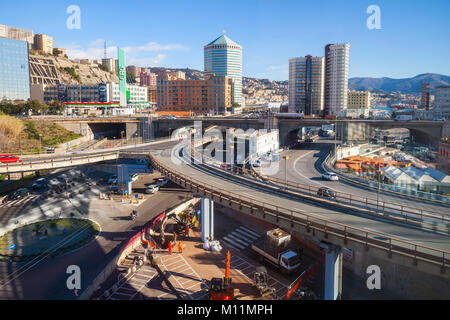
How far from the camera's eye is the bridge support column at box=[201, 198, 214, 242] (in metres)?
20.5

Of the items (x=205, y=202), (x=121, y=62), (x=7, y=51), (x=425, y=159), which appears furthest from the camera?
(x=121, y=62)

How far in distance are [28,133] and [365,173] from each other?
1813 inches

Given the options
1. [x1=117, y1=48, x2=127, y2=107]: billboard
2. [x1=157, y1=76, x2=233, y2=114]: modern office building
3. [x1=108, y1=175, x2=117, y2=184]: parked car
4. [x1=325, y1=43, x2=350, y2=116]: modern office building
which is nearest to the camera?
[x1=108, y1=175, x2=117, y2=184]: parked car

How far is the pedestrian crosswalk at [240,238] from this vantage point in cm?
2148

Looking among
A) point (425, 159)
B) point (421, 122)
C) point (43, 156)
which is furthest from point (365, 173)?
point (43, 156)

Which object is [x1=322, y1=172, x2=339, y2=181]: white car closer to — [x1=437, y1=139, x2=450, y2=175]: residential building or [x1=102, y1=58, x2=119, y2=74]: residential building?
[x1=437, y1=139, x2=450, y2=175]: residential building

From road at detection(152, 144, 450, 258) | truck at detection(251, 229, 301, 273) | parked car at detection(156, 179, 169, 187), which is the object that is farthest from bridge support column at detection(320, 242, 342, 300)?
parked car at detection(156, 179, 169, 187)

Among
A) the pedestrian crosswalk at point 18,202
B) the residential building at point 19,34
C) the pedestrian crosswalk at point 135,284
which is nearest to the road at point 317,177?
the pedestrian crosswalk at point 135,284

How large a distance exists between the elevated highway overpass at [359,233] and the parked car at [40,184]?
67.6 feet

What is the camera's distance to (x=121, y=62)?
88375mm

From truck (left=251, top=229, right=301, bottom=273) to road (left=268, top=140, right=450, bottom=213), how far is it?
879cm

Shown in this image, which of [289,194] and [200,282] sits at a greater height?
[289,194]

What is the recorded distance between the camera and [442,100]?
297ft

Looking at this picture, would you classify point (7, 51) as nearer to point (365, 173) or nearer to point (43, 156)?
point (43, 156)
